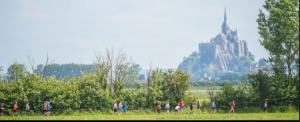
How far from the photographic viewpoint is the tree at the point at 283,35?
49.2m

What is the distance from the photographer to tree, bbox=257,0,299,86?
49.2m

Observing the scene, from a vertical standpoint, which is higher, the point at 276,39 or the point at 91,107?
the point at 276,39

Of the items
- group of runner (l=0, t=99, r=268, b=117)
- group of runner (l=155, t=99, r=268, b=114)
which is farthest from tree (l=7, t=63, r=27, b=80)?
group of runner (l=155, t=99, r=268, b=114)

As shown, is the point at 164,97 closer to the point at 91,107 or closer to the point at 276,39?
the point at 91,107

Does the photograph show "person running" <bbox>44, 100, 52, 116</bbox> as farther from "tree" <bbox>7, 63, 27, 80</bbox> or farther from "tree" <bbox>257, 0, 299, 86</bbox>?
"tree" <bbox>257, 0, 299, 86</bbox>

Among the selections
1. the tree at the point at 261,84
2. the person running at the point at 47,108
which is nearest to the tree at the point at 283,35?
the tree at the point at 261,84

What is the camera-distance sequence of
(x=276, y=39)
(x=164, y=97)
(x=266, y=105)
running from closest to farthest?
(x=266, y=105)
(x=276, y=39)
(x=164, y=97)

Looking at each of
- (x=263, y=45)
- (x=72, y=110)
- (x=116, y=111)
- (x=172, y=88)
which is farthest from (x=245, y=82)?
(x=72, y=110)

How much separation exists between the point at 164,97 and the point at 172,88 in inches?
62.9

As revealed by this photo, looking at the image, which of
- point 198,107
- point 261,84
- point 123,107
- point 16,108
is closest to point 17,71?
point 16,108

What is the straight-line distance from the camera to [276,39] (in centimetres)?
5088

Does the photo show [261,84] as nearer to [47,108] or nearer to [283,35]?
[283,35]

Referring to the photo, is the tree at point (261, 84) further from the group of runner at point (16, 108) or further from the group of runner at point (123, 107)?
the group of runner at point (16, 108)

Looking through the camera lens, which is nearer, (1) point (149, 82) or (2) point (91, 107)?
(2) point (91, 107)
